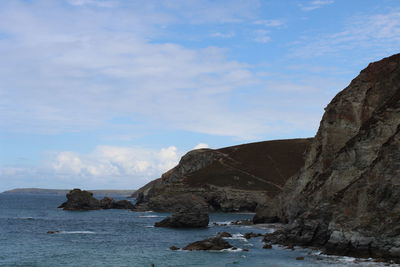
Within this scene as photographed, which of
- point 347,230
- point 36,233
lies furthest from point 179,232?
point 347,230

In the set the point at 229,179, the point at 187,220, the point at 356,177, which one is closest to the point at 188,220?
the point at 187,220

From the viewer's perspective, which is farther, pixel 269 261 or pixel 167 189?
pixel 167 189

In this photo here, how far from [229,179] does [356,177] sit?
103501 millimetres

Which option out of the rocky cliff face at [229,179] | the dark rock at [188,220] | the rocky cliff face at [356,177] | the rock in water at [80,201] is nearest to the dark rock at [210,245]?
the rocky cliff face at [356,177]

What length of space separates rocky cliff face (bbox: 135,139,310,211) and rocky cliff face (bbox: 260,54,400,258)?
197ft

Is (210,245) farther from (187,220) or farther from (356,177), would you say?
(187,220)

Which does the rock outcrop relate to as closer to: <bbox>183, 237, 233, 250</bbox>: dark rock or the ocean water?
the ocean water

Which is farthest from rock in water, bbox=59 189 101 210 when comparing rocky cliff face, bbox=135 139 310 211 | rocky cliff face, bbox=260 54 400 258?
rocky cliff face, bbox=260 54 400 258

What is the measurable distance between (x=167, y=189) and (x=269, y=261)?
381 feet

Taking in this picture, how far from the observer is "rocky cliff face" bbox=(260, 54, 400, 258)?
51.5 m

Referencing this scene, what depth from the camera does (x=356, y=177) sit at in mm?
65438

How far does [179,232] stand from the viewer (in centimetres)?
8725

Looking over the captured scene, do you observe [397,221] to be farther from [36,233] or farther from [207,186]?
[207,186]

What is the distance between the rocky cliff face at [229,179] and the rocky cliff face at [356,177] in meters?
60.2
